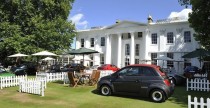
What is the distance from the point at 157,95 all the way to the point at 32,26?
2530cm

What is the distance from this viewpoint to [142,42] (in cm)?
3519

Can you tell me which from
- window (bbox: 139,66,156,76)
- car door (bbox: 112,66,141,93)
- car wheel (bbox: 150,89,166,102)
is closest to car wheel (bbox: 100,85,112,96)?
car door (bbox: 112,66,141,93)

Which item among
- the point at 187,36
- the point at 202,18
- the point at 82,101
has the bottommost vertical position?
the point at 82,101

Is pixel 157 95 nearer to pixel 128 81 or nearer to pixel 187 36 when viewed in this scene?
pixel 128 81

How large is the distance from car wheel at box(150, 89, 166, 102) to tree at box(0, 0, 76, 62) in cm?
2251

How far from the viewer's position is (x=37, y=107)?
9.23 m

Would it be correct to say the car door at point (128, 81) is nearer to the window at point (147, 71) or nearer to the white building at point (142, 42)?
the window at point (147, 71)

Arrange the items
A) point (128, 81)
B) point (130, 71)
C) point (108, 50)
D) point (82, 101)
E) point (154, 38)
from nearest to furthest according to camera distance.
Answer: point (82, 101)
point (128, 81)
point (130, 71)
point (154, 38)
point (108, 50)

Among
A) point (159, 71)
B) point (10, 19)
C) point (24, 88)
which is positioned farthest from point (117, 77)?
point (10, 19)

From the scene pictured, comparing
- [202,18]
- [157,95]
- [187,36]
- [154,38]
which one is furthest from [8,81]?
[187,36]

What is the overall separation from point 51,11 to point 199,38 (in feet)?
74.0

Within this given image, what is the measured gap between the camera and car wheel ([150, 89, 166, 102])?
10.3 m

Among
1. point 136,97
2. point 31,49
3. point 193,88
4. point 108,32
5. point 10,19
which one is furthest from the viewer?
point 108,32

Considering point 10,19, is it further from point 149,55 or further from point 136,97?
point 136,97
